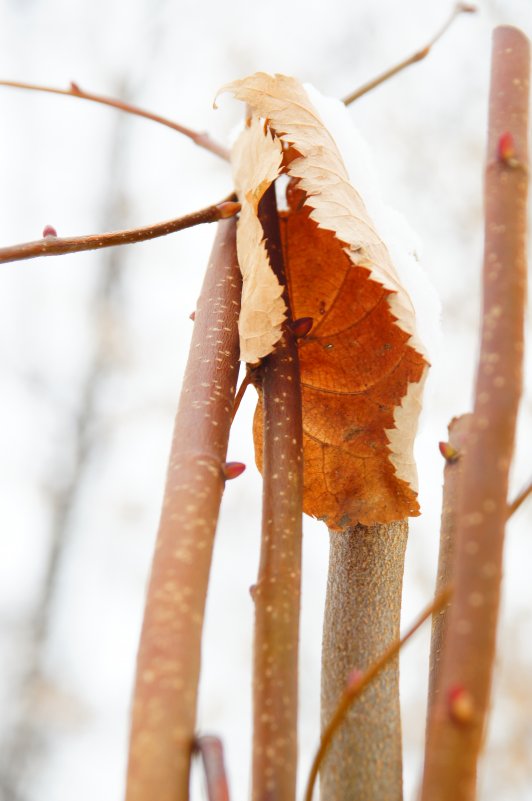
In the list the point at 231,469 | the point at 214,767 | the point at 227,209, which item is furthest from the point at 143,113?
the point at 214,767

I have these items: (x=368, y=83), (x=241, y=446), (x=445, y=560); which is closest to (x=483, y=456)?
(x=445, y=560)

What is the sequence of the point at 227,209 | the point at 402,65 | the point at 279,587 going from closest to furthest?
the point at 279,587, the point at 227,209, the point at 402,65

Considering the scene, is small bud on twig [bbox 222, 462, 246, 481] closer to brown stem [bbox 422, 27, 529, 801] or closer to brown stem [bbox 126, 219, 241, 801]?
brown stem [bbox 126, 219, 241, 801]

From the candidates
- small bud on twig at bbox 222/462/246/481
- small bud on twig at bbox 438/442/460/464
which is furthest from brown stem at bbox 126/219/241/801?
small bud on twig at bbox 438/442/460/464

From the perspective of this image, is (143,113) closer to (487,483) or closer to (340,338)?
(340,338)

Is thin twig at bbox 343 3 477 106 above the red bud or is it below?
above

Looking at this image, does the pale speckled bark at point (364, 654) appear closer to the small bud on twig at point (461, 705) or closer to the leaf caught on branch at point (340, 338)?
the leaf caught on branch at point (340, 338)
